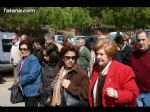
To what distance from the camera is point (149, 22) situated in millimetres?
44219

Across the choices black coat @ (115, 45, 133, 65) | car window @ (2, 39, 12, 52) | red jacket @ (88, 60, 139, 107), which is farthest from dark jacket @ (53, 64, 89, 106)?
car window @ (2, 39, 12, 52)

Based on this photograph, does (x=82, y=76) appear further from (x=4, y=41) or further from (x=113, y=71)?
(x=4, y=41)

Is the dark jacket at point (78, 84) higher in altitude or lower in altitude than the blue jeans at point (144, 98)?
higher

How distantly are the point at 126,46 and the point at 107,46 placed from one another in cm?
436

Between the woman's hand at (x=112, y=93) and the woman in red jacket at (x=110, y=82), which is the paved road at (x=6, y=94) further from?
the woman's hand at (x=112, y=93)

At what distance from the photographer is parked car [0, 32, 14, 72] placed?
51.2 feet

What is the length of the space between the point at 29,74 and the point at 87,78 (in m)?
1.75

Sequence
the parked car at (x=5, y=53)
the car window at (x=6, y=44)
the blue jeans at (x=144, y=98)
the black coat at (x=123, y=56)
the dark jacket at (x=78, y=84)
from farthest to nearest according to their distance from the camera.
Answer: the car window at (x=6, y=44) → the parked car at (x=5, y=53) → the black coat at (x=123, y=56) → the blue jeans at (x=144, y=98) → the dark jacket at (x=78, y=84)

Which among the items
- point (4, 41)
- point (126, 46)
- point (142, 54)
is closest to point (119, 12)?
point (4, 41)

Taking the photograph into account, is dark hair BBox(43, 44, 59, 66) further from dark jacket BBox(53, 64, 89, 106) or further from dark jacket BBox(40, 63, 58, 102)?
dark jacket BBox(53, 64, 89, 106)

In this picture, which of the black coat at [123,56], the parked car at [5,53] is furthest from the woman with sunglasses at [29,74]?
the parked car at [5,53]

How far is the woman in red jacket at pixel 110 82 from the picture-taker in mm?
3830
